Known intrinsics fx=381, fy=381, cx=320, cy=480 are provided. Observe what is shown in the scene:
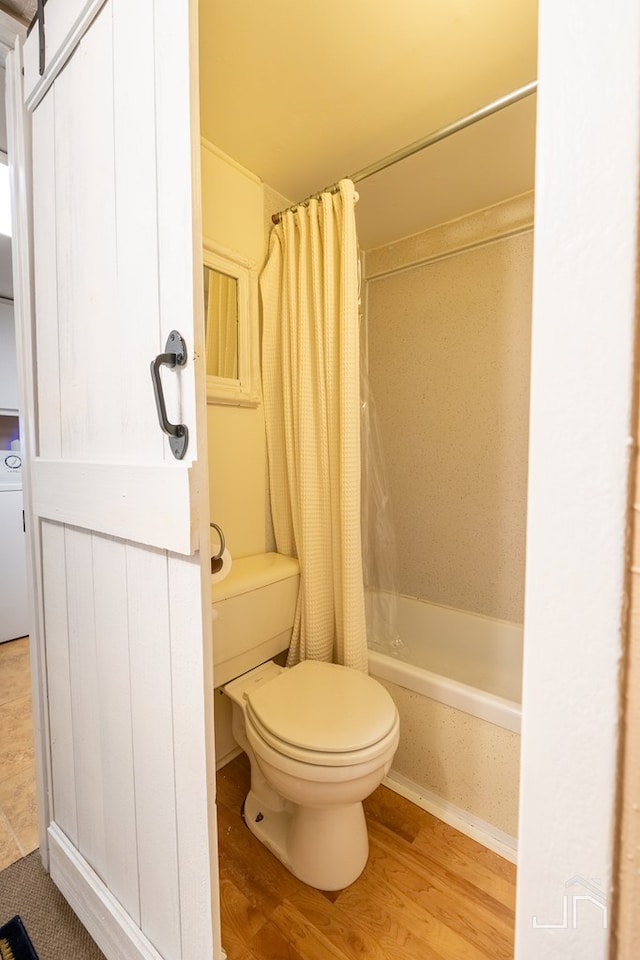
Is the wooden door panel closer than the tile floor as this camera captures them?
Yes

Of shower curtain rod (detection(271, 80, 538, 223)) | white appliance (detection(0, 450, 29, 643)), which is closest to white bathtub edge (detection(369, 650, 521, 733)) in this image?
shower curtain rod (detection(271, 80, 538, 223))

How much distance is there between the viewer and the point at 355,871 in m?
1.01

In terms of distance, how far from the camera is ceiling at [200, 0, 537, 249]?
94cm

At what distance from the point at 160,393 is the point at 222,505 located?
2.82ft

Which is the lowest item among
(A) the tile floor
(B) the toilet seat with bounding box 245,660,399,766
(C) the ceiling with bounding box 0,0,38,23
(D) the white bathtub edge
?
(A) the tile floor

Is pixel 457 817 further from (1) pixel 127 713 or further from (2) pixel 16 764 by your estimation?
(2) pixel 16 764

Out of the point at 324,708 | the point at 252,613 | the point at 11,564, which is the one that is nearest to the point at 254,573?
the point at 252,613

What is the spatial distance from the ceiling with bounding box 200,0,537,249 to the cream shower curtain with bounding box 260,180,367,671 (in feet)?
0.68

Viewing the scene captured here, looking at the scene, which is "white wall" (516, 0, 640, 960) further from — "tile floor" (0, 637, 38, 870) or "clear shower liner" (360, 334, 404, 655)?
"tile floor" (0, 637, 38, 870)

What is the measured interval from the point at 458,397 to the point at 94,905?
2.04 m

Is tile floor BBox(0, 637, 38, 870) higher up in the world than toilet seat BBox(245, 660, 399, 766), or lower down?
lower down

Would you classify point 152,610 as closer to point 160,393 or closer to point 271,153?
point 160,393

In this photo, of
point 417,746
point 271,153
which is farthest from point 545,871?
point 271,153

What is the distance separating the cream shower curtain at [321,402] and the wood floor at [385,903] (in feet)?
1.67
